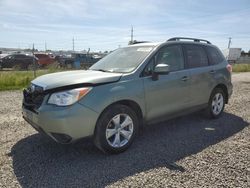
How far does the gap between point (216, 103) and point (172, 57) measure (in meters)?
1.88

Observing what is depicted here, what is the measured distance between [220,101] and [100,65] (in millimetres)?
3027

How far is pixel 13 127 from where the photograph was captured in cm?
515

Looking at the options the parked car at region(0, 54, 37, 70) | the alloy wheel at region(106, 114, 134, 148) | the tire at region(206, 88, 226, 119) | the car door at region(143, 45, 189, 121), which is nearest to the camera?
the alloy wheel at region(106, 114, 134, 148)

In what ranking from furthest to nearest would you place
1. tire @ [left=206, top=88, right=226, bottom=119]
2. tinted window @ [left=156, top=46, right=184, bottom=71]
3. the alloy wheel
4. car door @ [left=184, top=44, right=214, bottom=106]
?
tire @ [left=206, top=88, right=226, bottom=119] < car door @ [left=184, top=44, right=214, bottom=106] < tinted window @ [left=156, top=46, right=184, bottom=71] < the alloy wheel

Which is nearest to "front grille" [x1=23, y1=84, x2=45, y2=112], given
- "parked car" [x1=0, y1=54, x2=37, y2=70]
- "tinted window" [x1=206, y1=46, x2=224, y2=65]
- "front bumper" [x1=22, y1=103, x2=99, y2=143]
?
"front bumper" [x1=22, y1=103, x2=99, y2=143]

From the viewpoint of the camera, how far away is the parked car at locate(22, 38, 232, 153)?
3471mm

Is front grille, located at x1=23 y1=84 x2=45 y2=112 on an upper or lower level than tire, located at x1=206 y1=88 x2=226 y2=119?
upper

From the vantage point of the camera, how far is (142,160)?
3.72 m

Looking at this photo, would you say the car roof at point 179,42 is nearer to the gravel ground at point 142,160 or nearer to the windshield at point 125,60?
the windshield at point 125,60

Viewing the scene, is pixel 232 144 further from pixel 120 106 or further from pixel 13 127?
pixel 13 127

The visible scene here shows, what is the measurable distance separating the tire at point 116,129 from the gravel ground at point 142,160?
0.51 feet

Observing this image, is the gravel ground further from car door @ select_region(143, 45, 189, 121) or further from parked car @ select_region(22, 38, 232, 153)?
car door @ select_region(143, 45, 189, 121)

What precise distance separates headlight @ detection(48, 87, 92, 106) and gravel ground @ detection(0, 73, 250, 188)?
2.10 ft

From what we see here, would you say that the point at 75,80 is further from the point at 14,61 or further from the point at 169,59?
the point at 14,61
